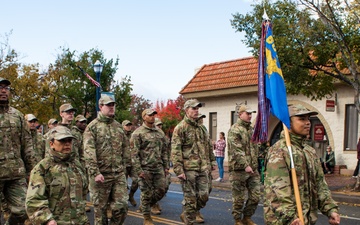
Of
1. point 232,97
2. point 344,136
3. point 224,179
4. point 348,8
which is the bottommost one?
point 224,179

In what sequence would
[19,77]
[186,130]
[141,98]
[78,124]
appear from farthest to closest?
[141,98] → [19,77] → [78,124] → [186,130]

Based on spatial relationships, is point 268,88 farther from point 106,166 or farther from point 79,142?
point 79,142

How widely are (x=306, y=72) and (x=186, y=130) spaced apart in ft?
25.9

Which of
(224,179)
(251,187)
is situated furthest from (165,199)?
(224,179)

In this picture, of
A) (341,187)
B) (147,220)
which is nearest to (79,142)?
(147,220)

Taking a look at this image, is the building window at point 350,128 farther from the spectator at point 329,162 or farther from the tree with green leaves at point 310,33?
the tree with green leaves at point 310,33

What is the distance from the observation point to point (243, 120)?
393 inches

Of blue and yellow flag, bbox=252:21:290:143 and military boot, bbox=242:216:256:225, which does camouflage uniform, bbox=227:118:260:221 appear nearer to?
military boot, bbox=242:216:256:225

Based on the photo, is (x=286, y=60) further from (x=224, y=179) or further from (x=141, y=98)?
(x=141, y=98)

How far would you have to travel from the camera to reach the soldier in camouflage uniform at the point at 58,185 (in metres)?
5.61

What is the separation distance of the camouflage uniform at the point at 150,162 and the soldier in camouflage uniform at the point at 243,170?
1.50 metres

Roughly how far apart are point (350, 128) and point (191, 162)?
14.5 meters

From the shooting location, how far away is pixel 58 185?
571cm

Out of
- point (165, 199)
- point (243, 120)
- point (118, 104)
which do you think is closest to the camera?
point (243, 120)
